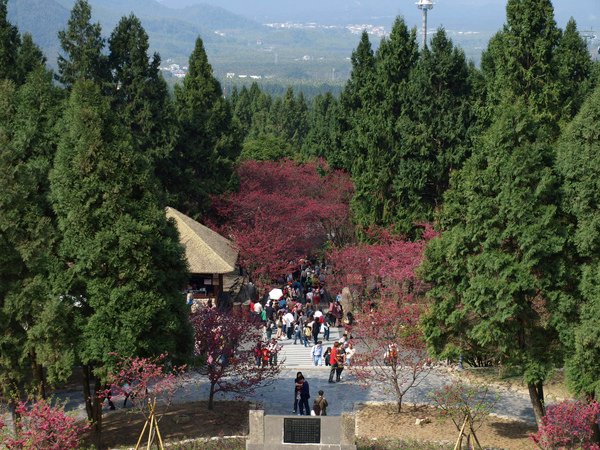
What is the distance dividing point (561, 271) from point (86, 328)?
8.89 metres

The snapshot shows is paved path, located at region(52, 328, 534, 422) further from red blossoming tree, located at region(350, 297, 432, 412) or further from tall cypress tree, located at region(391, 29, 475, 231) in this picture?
tall cypress tree, located at region(391, 29, 475, 231)

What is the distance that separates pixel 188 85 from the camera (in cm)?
4203

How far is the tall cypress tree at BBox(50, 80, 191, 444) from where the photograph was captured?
17562 mm

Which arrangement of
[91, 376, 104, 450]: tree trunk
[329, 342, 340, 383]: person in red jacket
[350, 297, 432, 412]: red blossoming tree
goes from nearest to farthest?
[91, 376, 104, 450]: tree trunk → [350, 297, 432, 412]: red blossoming tree → [329, 342, 340, 383]: person in red jacket

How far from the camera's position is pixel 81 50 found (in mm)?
34938

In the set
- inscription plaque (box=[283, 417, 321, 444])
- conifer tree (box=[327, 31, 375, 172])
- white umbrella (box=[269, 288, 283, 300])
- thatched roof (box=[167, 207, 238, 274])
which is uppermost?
conifer tree (box=[327, 31, 375, 172])

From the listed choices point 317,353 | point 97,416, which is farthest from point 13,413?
point 317,353

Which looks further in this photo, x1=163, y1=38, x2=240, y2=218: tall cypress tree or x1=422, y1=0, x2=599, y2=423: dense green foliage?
x1=163, y1=38, x2=240, y2=218: tall cypress tree

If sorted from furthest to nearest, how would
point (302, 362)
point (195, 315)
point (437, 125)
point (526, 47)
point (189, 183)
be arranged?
point (189, 183) < point (437, 125) < point (526, 47) < point (302, 362) < point (195, 315)

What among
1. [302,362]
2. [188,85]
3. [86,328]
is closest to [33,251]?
[86,328]

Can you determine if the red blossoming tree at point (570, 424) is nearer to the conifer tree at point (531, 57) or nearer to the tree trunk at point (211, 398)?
the tree trunk at point (211, 398)

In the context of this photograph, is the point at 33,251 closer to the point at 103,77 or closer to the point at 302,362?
the point at 302,362

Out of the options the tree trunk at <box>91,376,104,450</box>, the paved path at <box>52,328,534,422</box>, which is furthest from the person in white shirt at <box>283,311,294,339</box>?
the tree trunk at <box>91,376,104,450</box>

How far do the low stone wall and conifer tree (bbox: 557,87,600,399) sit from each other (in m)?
4.18
